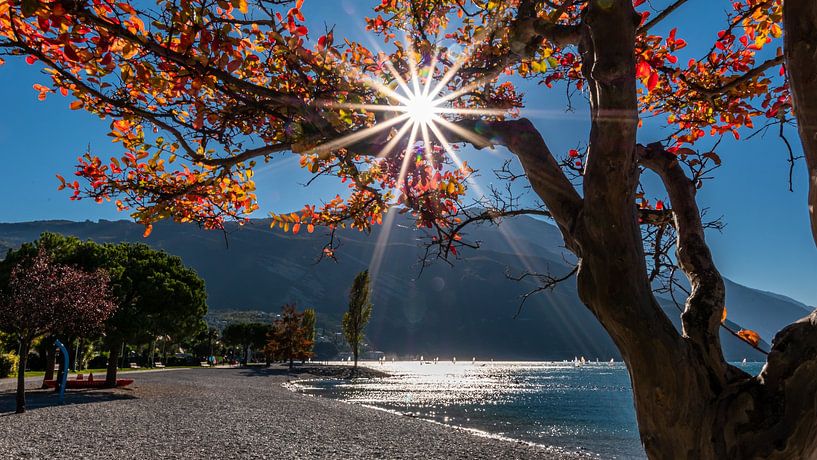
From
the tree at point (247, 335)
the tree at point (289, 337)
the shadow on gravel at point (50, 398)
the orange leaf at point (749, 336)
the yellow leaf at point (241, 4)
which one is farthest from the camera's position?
the tree at point (247, 335)

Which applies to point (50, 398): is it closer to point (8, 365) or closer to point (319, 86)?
point (8, 365)

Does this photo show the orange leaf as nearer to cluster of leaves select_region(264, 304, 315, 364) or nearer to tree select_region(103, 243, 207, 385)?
tree select_region(103, 243, 207, 385)

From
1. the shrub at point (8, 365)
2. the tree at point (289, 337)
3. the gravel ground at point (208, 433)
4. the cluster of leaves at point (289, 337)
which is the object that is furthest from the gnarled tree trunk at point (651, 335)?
the tree at point (289, 337)

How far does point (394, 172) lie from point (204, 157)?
1806 millimetres

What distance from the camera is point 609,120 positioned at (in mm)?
2494

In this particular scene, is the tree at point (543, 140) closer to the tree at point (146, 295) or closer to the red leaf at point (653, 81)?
the red leaf at point (653, 81)

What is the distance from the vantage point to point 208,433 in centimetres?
1667

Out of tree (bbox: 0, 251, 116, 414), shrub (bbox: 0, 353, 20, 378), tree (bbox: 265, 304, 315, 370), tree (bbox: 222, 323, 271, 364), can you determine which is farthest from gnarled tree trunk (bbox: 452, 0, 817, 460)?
tree (bbox: 222, 323, 271, 364)

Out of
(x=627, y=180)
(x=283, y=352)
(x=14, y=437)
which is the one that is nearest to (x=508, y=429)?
(x=14, y=437)

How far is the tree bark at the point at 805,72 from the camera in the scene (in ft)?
7.20

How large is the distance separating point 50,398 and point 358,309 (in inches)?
1933

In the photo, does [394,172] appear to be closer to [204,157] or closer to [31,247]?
[204,157]

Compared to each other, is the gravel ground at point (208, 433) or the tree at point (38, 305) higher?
the tree at point (38, 305)

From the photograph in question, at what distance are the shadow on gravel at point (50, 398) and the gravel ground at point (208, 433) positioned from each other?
4 centimetres
